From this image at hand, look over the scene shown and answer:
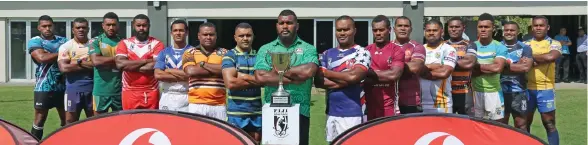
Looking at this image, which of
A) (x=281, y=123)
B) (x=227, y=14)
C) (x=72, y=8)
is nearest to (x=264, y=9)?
(x=227, y=14)

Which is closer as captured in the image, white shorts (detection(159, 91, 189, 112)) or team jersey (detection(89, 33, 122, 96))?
white shorts (detection(159, 91, 189, 112))

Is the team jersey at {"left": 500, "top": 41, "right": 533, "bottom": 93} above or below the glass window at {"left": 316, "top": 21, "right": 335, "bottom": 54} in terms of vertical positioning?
below

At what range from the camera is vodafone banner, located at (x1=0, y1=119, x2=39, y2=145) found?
532cm

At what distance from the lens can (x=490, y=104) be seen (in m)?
7.20

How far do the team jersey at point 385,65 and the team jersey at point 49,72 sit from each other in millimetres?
3679

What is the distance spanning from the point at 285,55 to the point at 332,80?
83 cm

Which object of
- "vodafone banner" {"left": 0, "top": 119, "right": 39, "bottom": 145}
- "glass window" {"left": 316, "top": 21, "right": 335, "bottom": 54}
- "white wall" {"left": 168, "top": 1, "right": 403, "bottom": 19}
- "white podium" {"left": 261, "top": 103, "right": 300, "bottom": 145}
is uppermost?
"white wall" {"left": 168, "top": 1, "right": 403, "bottom": 19}

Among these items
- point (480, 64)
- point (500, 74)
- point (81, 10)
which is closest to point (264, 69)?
point (480, 64)

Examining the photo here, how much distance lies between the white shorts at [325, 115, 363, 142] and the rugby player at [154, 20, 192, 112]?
1.46 metres

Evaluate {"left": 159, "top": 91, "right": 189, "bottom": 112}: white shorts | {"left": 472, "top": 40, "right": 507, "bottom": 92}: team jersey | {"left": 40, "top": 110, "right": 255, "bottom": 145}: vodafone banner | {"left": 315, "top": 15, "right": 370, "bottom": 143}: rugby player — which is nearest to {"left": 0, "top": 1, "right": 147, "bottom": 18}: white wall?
{"left": 159, "top": 91, "right": 189, "bottom": 112}: white shorts

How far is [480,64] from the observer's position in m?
6.99

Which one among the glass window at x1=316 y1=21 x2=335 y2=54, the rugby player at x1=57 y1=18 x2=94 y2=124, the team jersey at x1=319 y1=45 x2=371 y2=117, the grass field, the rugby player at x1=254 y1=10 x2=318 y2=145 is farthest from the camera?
the glass window at x1=316 y1=21 x2=335 y2=54

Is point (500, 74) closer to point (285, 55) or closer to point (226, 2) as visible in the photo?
point (285, 55)

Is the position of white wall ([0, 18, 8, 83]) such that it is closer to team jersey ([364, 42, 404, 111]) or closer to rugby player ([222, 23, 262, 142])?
rugby player ([222, 23, 262, 142])
